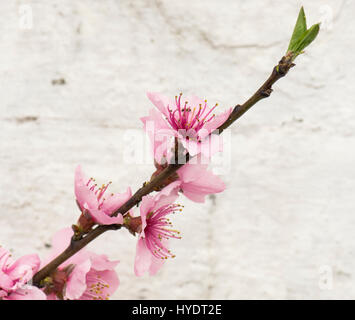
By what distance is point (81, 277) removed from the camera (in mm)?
382

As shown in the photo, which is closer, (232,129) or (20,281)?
(20,281)

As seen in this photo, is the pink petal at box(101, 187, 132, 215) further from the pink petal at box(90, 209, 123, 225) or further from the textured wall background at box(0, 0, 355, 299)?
the textured wall background at box(0, 0, 355, 299)

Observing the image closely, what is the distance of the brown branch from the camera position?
30 centimetres

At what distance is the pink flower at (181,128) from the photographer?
321 millimetres

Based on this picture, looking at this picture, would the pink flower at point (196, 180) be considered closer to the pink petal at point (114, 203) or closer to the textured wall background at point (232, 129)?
the pink petal at point (114, 203)

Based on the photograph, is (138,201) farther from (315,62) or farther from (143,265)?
(315,62)

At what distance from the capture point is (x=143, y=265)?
36 centimetres

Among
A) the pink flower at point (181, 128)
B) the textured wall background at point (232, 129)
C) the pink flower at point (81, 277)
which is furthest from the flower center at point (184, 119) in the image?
the textured wall background at point (232, 129)

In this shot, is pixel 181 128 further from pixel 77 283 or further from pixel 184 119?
pixel 77 283

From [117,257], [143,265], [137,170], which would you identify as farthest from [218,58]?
[143,265]

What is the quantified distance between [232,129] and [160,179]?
1.37 ft

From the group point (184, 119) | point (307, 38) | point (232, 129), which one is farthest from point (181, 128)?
point (232, 129)
